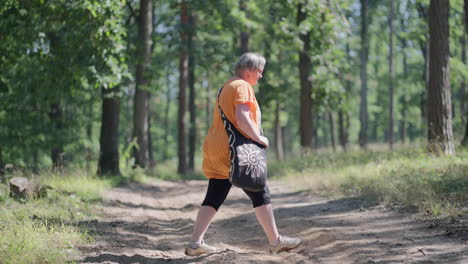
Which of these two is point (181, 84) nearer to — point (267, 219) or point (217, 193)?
point (217, 193)

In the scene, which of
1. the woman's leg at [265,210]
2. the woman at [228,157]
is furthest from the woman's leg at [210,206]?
the woman's leg at [265,210]

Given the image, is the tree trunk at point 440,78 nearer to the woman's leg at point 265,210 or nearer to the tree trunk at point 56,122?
the woman's leg at point 265,210

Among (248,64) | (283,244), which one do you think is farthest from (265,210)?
(248,64)

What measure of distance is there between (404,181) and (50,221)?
5548mm

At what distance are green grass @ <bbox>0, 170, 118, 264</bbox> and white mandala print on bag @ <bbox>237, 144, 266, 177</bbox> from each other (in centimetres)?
198

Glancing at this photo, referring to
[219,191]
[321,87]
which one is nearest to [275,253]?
[219,191]

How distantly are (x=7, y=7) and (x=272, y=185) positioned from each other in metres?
7.67

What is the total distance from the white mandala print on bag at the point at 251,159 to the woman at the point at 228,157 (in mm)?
139

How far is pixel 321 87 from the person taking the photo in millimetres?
19203

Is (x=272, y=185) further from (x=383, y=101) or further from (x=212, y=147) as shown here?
(x=383, y=101)

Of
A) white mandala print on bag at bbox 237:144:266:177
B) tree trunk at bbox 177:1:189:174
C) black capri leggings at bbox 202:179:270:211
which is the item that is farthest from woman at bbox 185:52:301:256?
tree trunk at bbox 177:1:189:174

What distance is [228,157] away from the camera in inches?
193

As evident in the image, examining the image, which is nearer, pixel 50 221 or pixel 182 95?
pixel 50 221

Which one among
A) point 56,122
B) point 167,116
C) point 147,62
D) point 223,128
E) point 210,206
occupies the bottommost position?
point 210,206
